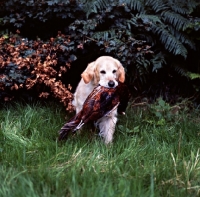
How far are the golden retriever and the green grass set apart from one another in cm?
13

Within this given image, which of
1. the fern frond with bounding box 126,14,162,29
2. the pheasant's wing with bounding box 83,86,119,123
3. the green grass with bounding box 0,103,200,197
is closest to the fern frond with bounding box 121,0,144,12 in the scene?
the fern frond with bounding box 126,14,162,29

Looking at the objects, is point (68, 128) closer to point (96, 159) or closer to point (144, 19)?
point (96, 159)

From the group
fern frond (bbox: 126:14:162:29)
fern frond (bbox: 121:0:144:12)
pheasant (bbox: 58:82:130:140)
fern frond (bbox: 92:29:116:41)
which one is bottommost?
pheasant (bbox: 58:82:130:140)

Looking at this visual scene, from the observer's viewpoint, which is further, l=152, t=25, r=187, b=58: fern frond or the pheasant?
l=152, t=25, r=187, b=58: fern frond

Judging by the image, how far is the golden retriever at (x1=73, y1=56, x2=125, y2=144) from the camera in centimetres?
381

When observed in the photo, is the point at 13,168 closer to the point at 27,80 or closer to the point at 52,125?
the point at 52,125

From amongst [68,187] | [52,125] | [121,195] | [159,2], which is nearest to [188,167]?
[121,195]

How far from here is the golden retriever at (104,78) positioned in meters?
3.81

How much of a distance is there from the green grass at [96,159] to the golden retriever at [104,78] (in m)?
0.13

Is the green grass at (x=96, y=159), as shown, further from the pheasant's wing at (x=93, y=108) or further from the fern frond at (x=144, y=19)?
the fern frond at (x=144, y=19)

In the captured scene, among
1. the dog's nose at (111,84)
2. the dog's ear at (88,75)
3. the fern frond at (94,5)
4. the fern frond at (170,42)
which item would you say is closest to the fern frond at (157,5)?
the fern frond at (170,42)

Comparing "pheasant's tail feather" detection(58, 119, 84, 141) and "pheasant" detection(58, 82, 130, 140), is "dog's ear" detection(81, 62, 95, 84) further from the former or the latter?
"pheasant's tail feather" detection(58, 119, 84, 141)

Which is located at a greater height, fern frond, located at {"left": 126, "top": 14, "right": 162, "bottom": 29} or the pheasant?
fern frond, located at {"left": 126, "top": 14, "right": 162, "bottom": 29}

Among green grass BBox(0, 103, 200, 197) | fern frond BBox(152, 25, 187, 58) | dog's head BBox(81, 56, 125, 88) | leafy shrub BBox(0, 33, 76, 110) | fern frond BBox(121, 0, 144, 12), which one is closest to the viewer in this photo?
green grass BBox(0, 103, 200, 197)
